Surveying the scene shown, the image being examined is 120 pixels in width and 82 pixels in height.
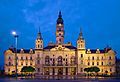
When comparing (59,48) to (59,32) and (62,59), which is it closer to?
(62,59)

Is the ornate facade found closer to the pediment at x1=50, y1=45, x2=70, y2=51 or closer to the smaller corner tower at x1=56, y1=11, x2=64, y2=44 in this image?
the pediment at x1=50, y1=45, x2=70, y2=51

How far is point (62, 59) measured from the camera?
138 m

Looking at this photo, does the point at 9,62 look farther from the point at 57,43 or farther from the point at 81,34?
the point at 81,34

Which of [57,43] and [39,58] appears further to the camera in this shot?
[57,43]

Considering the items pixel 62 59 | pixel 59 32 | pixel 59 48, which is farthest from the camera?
pixel 59 32

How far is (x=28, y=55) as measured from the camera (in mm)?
141000

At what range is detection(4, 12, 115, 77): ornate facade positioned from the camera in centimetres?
13638

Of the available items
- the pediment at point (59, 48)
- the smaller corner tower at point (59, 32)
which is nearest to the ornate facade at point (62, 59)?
the pediment at point (59, 48)

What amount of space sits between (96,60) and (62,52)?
14907mm

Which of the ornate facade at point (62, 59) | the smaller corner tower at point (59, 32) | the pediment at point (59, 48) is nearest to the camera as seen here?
the ornate facade at point (62, 59)

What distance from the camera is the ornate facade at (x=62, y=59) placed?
136375 millimetres

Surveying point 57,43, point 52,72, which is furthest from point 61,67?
point 57,43

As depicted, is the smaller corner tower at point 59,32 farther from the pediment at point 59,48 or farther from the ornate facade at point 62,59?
the pediment at point 59,48

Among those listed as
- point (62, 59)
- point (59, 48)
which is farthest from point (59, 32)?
point (62, 59)
